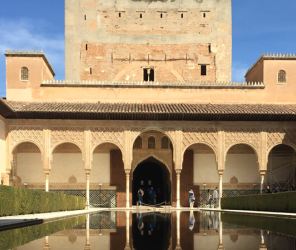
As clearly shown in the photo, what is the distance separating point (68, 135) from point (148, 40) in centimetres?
902

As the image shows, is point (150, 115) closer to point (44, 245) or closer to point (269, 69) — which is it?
point (269, 69)

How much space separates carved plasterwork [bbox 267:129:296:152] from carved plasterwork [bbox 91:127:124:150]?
6.15 meters

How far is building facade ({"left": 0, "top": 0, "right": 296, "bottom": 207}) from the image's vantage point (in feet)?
61.2

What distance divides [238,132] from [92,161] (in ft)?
20.7

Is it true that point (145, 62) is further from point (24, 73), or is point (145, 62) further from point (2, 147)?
point (2, 147)

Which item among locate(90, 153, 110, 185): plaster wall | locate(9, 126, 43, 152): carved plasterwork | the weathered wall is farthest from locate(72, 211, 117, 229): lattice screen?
the weathered wall

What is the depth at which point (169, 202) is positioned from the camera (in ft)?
68.4

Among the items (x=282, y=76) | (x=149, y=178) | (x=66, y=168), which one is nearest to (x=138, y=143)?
(x=66, y=168)

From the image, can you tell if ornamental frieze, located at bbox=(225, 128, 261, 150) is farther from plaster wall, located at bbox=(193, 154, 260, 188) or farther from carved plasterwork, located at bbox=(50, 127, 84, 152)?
carved plasterwork, located at bbox=(50, 127, 84, 152)

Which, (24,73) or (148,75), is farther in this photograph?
(148,75)

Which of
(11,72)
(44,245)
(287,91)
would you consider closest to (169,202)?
(287,91)

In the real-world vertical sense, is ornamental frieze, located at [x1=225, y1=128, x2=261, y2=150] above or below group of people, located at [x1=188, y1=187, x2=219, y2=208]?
above

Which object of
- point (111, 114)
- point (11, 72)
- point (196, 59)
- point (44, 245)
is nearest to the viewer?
point (44, 245)

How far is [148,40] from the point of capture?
25.4m
